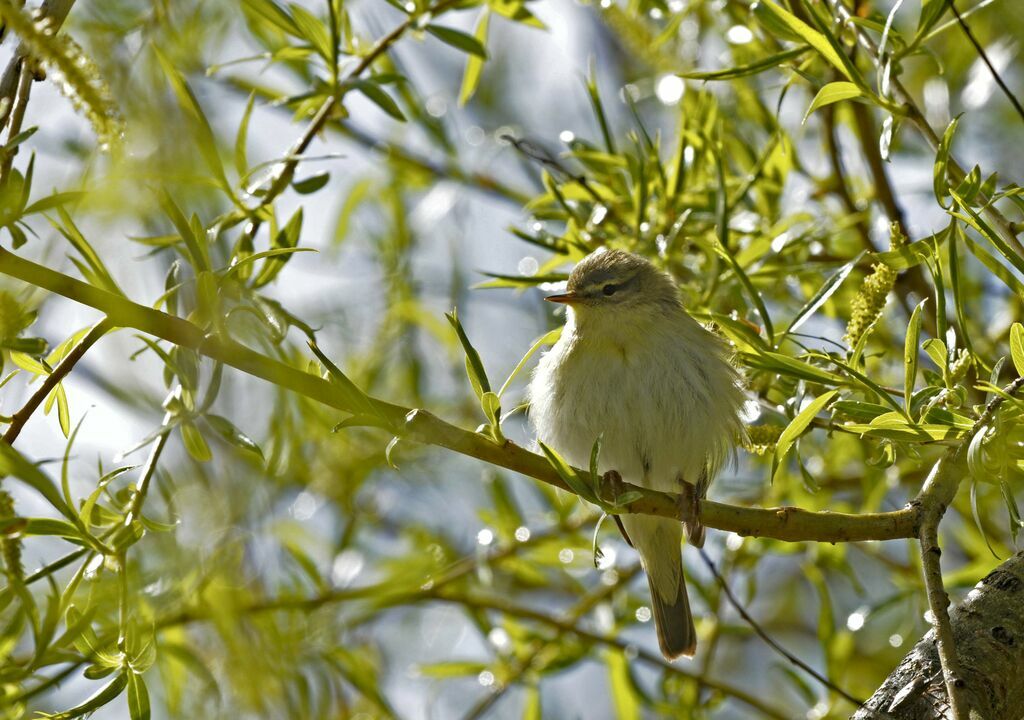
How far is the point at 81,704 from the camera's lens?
1.86 m

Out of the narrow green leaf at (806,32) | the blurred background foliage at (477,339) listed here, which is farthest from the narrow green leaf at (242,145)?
the narrow green leaf at (806,32)

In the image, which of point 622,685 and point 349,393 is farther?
point 622,685

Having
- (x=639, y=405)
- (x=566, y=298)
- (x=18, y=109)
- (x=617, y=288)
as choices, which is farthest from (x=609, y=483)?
(x=18, y=109)

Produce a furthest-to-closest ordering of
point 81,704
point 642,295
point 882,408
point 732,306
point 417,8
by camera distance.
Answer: point 642,295, point 732,306, point 417,8, point 882,408, point 81,704

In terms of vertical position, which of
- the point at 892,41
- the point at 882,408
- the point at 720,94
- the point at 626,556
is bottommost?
the point at 882,408

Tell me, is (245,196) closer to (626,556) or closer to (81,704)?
(81,704)

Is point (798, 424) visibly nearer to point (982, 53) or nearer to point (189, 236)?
point (982, 53)

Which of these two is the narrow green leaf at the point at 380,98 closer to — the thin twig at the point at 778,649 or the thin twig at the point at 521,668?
the thin twig at the point at 778,649

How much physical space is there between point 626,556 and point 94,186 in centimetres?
361

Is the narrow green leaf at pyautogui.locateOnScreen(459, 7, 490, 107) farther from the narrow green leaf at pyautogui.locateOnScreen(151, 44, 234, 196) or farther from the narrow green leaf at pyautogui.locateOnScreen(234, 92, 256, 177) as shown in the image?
the narrow green leaf at pyautogui.locateOnScreen(151, 44, 234, 196)

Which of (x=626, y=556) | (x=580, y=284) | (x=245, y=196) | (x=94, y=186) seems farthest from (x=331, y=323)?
(x=94, y=186)

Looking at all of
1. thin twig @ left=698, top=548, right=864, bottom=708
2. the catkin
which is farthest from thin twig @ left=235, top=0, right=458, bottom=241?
thin twig @ left=698, top=548, right=864, bottom=708

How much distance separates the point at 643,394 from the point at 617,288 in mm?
407

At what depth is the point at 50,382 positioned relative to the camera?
1.79 m
